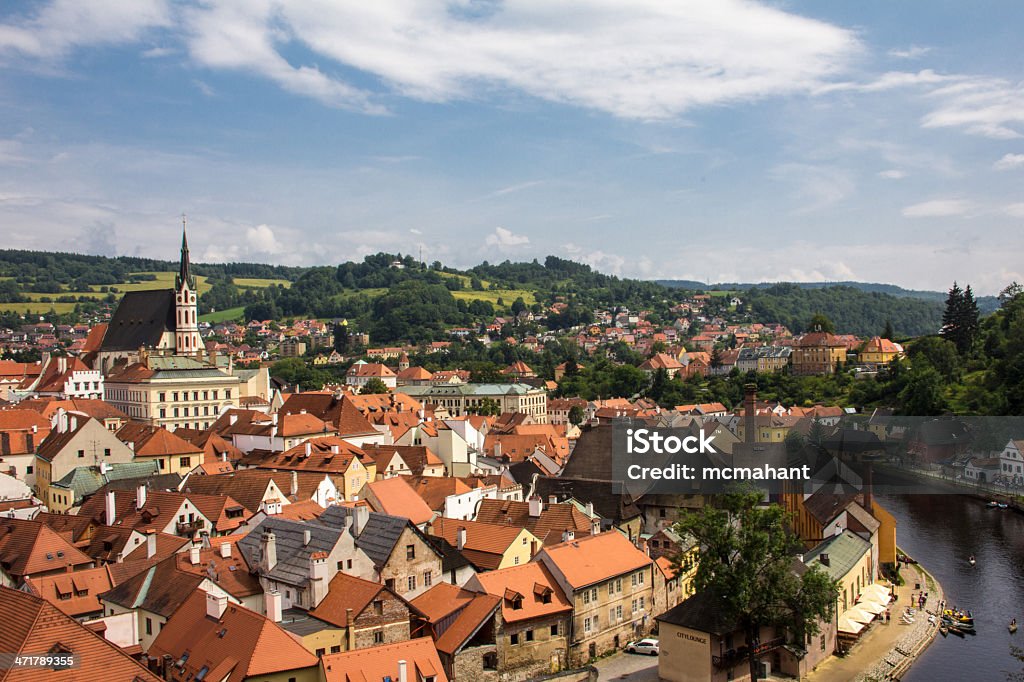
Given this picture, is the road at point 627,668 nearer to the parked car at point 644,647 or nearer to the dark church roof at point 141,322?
the parked car at point 644,647

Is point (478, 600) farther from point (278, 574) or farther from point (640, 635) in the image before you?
point (640, 635)

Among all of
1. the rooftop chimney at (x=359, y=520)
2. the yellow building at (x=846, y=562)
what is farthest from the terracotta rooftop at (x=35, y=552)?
the yellow building at (x=846, y=562)

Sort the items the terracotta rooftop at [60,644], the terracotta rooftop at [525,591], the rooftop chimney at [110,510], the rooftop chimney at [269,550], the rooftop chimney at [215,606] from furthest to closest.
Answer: the rooftop chimney at [110,510]
the terracotta rooftop at [525,591]
the rooftop chimney at [269,550]
the rooftop chimney at [215,606]
the terracotta rooftop at [60,644]

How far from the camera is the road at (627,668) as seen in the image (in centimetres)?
2452

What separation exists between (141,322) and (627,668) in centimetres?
5580

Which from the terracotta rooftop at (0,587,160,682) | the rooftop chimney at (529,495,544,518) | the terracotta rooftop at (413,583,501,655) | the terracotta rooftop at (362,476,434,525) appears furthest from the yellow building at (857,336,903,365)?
the terracotta rooftop at (0,587,160,682)

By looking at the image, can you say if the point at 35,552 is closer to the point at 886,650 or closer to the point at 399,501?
the point at 399,501

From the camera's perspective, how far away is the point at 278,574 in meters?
22.7

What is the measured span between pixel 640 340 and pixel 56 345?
100751 millimetres

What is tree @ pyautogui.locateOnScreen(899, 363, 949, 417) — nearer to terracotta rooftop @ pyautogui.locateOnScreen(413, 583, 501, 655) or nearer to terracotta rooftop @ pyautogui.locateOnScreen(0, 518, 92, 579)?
terracotta rooftop @ pyautogui.locateOnScreen(413, 583, 501, 655)

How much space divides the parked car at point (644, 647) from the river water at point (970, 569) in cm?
756

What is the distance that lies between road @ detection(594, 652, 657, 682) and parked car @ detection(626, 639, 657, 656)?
15 centimetres

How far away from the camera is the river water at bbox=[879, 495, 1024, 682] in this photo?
27922 millimetres

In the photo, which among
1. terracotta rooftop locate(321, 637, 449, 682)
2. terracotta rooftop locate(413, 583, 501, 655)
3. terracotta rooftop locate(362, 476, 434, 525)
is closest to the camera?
terracotta rooftop locate(321, 637, 449, 682)
